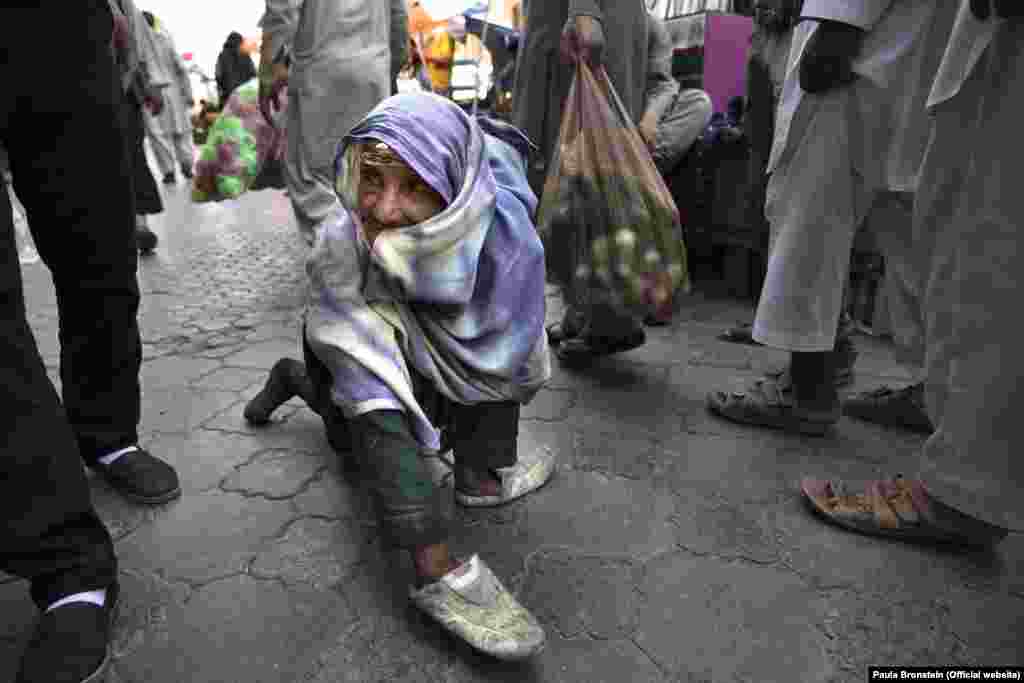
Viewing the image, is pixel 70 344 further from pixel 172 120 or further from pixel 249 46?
pixel 249 46

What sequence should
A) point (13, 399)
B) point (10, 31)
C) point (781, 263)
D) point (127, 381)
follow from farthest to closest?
point (781, 263) → point (127, 381) → point (10, 31) → point (13, 399)

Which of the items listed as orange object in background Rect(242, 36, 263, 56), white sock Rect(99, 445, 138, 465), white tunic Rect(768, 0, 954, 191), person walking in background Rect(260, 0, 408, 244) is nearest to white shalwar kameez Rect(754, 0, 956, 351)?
white tunic Rect(768, 0, 954, 191)

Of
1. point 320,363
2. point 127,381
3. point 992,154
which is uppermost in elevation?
point 992,154

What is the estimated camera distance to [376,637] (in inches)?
50.8

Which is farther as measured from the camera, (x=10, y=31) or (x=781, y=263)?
(x=781, y=263)

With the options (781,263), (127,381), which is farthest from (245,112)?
(781,263)

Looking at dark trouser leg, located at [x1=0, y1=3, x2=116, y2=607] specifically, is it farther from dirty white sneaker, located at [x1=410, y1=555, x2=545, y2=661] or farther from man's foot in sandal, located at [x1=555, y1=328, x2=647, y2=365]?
man's foot in sandal, located at [x1=555, y1=328, x2=647, y2=365]

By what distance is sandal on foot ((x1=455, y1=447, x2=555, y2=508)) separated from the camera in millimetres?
1732

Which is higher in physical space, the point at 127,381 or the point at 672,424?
the point at 127,381

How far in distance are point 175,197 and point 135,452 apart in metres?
7.56

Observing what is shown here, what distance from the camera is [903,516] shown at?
1.54 m

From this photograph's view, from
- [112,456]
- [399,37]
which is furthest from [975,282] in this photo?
[399,37]

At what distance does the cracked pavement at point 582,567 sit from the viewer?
4.05 feet

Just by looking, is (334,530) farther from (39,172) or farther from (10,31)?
(10,31)
